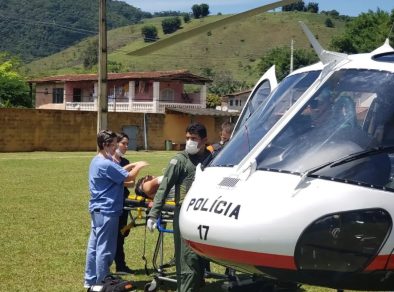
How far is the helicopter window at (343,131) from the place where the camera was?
461 cm

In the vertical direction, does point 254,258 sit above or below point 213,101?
below

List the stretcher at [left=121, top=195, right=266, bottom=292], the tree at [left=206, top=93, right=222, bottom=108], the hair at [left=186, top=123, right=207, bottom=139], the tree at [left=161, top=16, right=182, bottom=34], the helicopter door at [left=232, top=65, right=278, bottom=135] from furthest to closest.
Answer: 1. the tree at [left=161, top=16, right=182, bottom=34]
2. the tree at [left=206, top=93, right=222, bottom=108]
3. the helicopter door at [left=232, top=65, right=278, bottom=135]
4. the stretcher at [left=121, top=195, right=266, bottom=292]
5. the hair at [left=186, top=123, right=207, bottom=139]

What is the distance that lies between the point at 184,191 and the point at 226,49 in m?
149

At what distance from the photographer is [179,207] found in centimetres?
655

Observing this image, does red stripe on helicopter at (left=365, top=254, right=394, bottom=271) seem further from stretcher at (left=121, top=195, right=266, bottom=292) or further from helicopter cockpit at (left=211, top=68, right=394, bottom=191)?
stretcher at (left=121, top=195, right=266, bottom=292)

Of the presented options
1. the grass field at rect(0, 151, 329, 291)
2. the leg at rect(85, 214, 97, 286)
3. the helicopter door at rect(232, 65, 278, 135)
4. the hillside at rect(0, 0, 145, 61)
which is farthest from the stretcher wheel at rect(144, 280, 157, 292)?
the hillside at rect(0, 0, 145, 61)

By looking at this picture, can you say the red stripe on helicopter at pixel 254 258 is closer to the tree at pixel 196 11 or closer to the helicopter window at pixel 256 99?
the helicopter window at pixel 256 99

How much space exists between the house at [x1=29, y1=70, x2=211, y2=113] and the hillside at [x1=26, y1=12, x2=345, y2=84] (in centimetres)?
6605

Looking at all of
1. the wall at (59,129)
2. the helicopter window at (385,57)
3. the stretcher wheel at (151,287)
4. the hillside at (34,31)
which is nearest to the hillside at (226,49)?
the hillside at (34,31)

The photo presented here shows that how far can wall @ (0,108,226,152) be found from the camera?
4088 cm

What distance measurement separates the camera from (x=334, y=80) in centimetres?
516

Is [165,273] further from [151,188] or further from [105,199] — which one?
[105,199]

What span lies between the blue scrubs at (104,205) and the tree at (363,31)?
42.2 meters

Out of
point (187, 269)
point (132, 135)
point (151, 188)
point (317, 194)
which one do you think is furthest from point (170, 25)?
point (317, 194)
